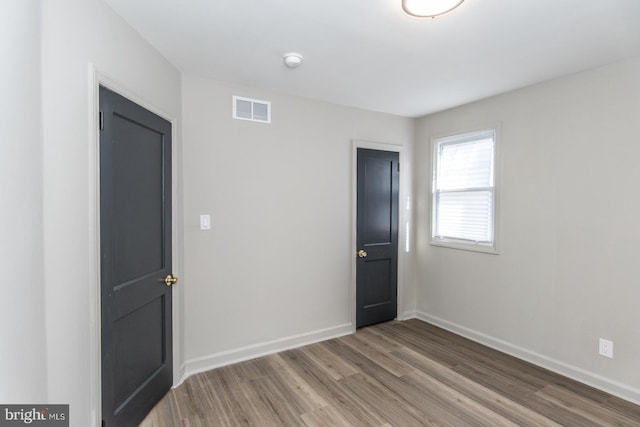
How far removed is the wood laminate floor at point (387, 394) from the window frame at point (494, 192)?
3.55 ft

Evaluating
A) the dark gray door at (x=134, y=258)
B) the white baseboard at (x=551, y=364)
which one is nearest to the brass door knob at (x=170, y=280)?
the dark gray door at (x=134, y=258)

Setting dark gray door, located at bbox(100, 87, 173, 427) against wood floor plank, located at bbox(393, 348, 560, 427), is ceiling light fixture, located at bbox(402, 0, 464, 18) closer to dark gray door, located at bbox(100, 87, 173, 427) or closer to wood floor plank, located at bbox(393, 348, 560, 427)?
dark gray door, located at bbox(100, 87, 173, 427)

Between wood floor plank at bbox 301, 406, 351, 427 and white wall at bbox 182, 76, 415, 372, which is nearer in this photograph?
wood floor plank at bbox 301, 406, 351, 427

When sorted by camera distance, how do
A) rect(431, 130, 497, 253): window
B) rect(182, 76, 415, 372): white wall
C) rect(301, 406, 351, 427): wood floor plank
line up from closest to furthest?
rect(301, 406, 351, 427): wood floor plank
rect(182, 76, 415, 372): white wall
rect(431, 130, 497, 253): window

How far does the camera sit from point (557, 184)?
2.77 meters

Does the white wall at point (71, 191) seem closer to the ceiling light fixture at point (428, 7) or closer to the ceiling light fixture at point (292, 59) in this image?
the ceiling light fixture at point (292, 59)

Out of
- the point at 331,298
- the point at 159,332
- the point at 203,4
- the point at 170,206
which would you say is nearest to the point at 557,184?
the point at 331,298

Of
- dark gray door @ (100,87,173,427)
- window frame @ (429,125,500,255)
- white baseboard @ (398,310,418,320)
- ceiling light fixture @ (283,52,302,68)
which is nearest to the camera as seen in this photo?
dark gray door @ (100,87,173,427)

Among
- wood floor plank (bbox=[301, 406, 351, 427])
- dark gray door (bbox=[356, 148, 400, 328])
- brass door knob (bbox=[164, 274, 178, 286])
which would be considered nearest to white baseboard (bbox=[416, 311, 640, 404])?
dark gray door (bbox=[356, 148, 400, 328])

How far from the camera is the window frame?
10.6ft

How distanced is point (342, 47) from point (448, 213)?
7.86 feet

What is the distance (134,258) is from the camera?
2.00 metres

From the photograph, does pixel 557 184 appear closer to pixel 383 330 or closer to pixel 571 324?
pixel 571 324

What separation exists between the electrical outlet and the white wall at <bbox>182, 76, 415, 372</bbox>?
225cm
